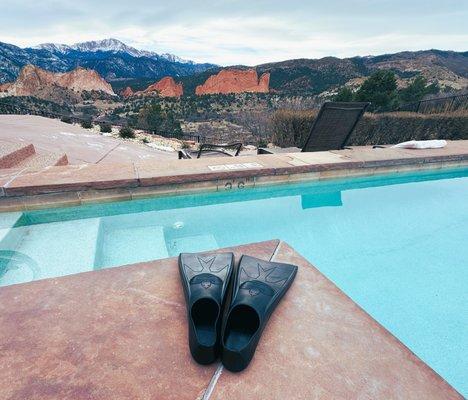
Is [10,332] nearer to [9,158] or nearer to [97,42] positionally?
[9,158]

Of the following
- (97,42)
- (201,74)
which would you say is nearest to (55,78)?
(201,74)

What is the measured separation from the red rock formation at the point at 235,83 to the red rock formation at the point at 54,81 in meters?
28.1

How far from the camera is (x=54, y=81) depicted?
7275cm

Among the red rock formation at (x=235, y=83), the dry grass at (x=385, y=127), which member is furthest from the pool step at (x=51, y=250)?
the red rock formation at (x=235, y=83)

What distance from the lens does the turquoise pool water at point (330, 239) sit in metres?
2.10

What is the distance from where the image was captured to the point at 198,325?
1005mm

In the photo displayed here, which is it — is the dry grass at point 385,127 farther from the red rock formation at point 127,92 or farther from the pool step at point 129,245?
the red rock formation at point 127,92

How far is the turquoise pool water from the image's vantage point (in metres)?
2.10

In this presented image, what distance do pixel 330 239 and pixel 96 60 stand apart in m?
121

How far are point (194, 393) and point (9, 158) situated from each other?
13.2ft

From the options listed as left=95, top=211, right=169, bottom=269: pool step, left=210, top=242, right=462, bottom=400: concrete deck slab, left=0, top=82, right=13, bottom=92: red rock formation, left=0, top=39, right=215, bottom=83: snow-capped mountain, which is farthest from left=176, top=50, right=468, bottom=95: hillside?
left=210, top=242, right=462, bottom=400: concrete deck slab

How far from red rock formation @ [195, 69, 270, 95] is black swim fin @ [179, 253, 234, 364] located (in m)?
65.2

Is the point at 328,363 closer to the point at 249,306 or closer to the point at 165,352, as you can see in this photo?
the point at 249,306

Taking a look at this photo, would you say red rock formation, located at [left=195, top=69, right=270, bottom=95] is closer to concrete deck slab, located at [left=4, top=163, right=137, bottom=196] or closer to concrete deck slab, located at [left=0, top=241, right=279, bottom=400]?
concrete deck slab, located at [left=4, top=163, right=137, bottom=196]
